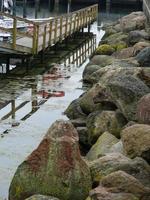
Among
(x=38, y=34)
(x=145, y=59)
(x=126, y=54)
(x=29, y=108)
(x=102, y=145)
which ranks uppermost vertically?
(x=38, y=34)

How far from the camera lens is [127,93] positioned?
10.1 metres

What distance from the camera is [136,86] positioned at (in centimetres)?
1027

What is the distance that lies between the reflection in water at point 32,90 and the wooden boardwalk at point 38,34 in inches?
35.6

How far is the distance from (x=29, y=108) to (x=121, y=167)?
622 centimetres

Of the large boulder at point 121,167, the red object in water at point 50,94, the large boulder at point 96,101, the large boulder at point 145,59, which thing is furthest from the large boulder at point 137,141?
the red object in water at point 50,94

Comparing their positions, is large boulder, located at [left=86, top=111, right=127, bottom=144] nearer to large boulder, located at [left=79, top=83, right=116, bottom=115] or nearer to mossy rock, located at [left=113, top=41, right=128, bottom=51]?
large boulder, located at [left=79, top=83, right=116, bottom=115]

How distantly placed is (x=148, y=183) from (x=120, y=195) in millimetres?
745

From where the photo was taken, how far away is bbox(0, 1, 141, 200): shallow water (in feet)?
32.1

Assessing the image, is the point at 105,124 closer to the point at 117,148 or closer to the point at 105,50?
the point at 117,148

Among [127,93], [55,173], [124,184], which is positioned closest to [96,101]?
[127,93]

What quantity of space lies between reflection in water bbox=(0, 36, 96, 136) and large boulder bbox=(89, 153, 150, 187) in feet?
14.7

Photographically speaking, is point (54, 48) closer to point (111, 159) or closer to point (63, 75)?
point (63, 75)

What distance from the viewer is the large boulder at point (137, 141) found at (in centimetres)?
800

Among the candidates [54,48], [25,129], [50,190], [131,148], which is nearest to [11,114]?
[25,129]
